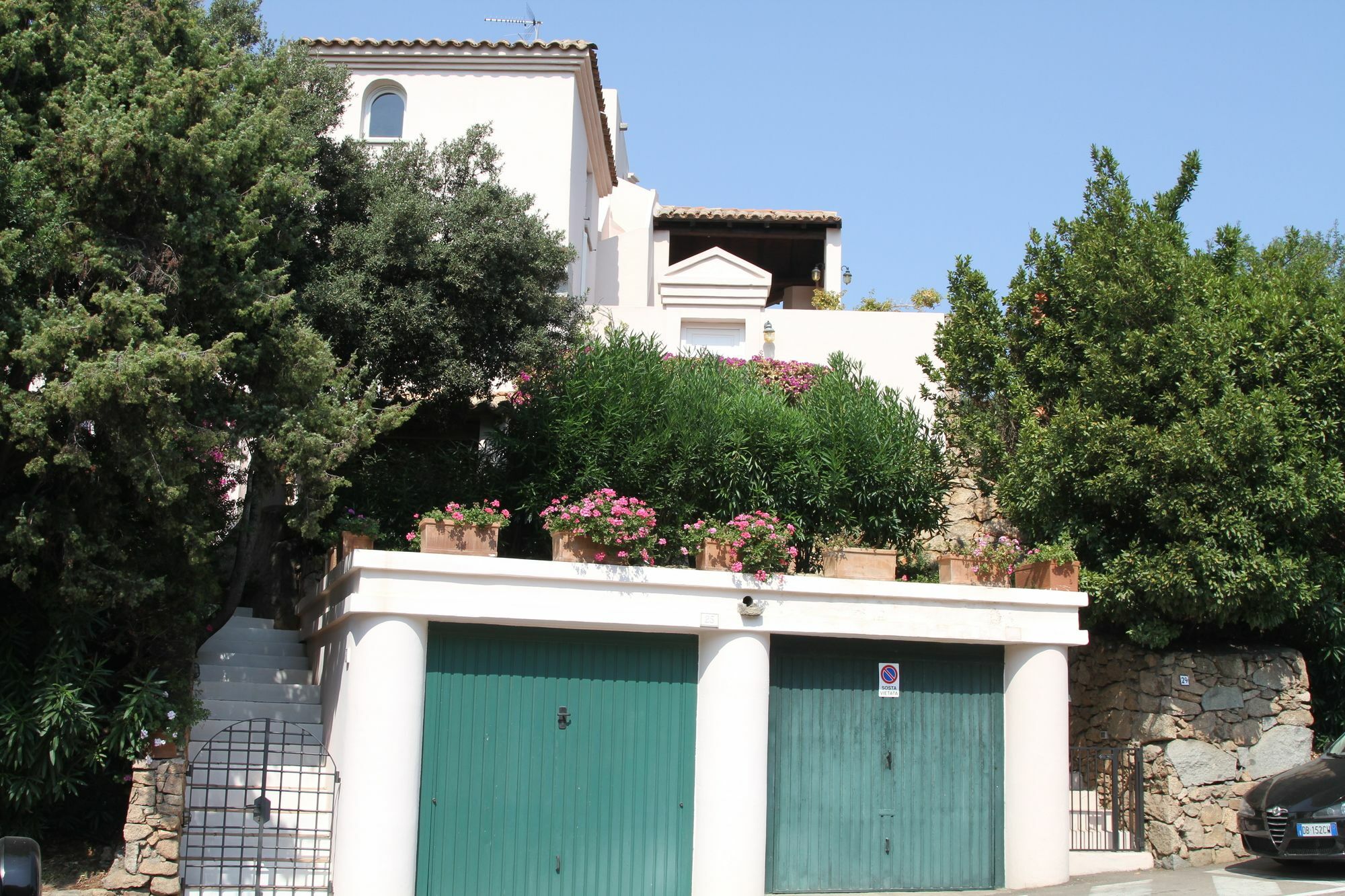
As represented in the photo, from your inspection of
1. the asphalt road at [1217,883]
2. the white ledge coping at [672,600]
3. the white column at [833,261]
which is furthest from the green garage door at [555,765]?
the white column at [833,261]

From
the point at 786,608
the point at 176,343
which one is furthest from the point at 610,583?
the point at 176,343

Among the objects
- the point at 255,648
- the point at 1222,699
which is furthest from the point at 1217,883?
the point at 255,648

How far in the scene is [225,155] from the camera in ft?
36.3

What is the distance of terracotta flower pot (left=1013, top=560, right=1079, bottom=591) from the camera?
13016mm

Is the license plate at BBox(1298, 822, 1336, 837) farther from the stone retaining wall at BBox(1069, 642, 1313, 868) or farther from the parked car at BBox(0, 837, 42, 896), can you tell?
the parked car at BBox(0, 837, 42, 896)

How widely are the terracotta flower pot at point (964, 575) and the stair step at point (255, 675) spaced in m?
7.49

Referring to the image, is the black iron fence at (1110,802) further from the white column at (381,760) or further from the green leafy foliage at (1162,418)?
the white column at (381,760)

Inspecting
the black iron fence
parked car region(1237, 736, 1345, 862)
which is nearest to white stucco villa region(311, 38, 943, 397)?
the black iron fence

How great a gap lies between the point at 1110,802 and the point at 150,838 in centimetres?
1017

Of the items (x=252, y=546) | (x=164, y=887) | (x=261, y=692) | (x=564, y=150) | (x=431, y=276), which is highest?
(x=564, y=150)

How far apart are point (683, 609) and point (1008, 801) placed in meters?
4.08

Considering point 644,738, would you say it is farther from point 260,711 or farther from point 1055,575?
point 1055,575

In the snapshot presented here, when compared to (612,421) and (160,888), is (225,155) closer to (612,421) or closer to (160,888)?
(612,421)

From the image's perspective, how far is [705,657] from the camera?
12.1 meters
